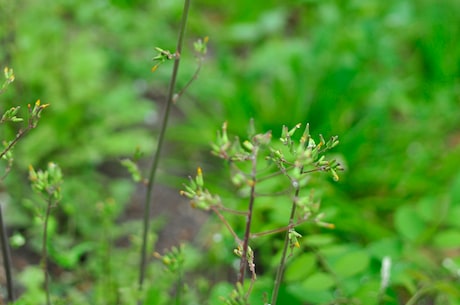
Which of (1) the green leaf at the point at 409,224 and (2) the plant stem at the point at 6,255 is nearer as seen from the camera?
(2) the plant stem at the point at 6,255

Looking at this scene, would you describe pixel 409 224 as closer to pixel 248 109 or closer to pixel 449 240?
pixel 449 240

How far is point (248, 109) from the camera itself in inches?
98.4

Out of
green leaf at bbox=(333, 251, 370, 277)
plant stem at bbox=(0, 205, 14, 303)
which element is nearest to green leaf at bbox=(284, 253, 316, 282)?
green leaf at bbox=(333, 251, 370, 277)

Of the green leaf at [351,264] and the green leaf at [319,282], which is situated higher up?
the green leaf at [351,264]

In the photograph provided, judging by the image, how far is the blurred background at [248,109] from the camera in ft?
6.93

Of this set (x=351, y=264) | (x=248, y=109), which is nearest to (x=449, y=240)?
(x=351, y=264)

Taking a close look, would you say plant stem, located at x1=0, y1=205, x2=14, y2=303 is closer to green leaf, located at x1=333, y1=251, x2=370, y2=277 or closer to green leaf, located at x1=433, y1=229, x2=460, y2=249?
green leaf, located at x1=333, y1=251, x2=370, y2=277

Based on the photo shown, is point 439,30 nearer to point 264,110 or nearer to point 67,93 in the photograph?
point 264,110

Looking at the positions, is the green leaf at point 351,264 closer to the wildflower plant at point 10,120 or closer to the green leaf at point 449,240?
the green leaf at point 449,240

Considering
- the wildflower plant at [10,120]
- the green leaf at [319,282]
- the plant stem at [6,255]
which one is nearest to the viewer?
the wildflower plant at [10,120]

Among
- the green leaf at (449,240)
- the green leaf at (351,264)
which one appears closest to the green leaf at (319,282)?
the green leaf at (351,264)

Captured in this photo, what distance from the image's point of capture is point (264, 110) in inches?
106

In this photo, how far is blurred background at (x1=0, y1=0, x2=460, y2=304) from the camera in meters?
2.11

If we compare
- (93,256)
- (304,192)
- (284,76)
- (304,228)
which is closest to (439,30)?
(284,76)
